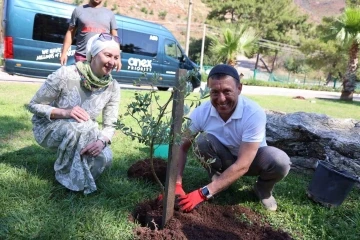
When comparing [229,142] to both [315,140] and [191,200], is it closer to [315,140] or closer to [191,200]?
[191,200]

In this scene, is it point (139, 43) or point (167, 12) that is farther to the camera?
point (167, 12)

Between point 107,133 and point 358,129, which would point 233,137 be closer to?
point 107,133

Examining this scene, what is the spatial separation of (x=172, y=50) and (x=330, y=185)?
34.3 feet

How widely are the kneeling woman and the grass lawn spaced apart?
16cm

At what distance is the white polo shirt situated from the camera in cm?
223

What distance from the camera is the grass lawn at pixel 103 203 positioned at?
6.57 feet

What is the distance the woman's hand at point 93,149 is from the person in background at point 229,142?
1.94 feet

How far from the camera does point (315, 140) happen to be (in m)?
3.42

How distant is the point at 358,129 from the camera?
12.4 ft

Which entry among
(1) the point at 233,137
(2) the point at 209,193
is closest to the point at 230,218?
(2) the point at 209,193

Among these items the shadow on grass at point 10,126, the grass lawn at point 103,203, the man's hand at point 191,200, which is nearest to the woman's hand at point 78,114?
the grass lawn at point 103,203

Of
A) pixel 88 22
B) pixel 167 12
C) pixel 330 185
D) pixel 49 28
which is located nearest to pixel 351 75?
pixel 49 28

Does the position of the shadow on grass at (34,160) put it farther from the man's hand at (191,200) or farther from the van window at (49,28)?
the van window at (49,28)

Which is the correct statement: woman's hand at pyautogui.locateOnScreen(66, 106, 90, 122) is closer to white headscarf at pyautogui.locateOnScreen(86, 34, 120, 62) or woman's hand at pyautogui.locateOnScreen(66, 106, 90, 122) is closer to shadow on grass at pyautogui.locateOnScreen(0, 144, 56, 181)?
white headscarf at pyautogui.locateOnScreen(86, 34, 120, 62)
